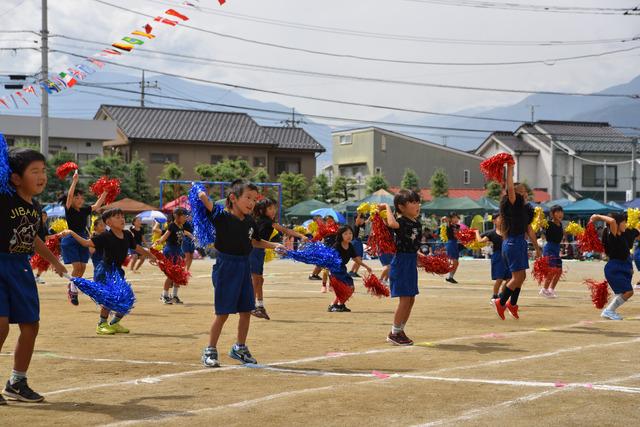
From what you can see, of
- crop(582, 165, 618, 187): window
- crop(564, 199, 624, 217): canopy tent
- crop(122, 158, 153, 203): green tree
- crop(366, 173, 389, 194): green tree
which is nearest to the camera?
crop(564, 199, 624, 217): canopy tent

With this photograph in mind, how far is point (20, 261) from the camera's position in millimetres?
7348

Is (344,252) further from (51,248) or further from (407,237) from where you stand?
(407,237)

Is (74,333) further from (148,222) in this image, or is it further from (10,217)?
(148,222)

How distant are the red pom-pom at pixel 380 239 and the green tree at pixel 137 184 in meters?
47.2

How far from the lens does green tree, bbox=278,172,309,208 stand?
6456 cm

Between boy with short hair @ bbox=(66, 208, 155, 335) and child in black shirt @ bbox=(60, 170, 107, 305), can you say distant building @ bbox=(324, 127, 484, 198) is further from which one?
boy with short hair @ bbox=(66, 208, 155, 335)

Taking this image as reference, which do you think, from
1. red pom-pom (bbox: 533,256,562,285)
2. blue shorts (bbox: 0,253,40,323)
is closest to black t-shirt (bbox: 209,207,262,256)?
blue shorts (bbox: 0,253,40,323)

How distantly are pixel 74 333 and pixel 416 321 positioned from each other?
5.06m

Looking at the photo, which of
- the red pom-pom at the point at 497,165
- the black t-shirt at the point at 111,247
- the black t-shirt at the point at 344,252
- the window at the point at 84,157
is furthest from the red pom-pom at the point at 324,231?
the window at the point at 84,157

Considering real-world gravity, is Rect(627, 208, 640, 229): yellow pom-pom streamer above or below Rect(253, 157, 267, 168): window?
below

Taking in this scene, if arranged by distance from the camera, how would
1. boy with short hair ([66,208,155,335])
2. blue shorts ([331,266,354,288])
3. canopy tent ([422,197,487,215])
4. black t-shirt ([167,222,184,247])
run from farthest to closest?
1. canopy tent ([422,197,487,215])
2. black t-shirt ([167,222,184,247])
3. blue shorts ([331,266,354,288])
4. boy with short hair ([66,208,155,335])

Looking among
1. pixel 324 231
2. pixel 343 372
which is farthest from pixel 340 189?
pixel 343 372

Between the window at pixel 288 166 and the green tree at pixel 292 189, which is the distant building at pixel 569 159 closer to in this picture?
the window at pixel 288 166

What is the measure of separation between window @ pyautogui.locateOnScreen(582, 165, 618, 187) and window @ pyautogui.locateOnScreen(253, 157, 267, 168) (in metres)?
26.3
